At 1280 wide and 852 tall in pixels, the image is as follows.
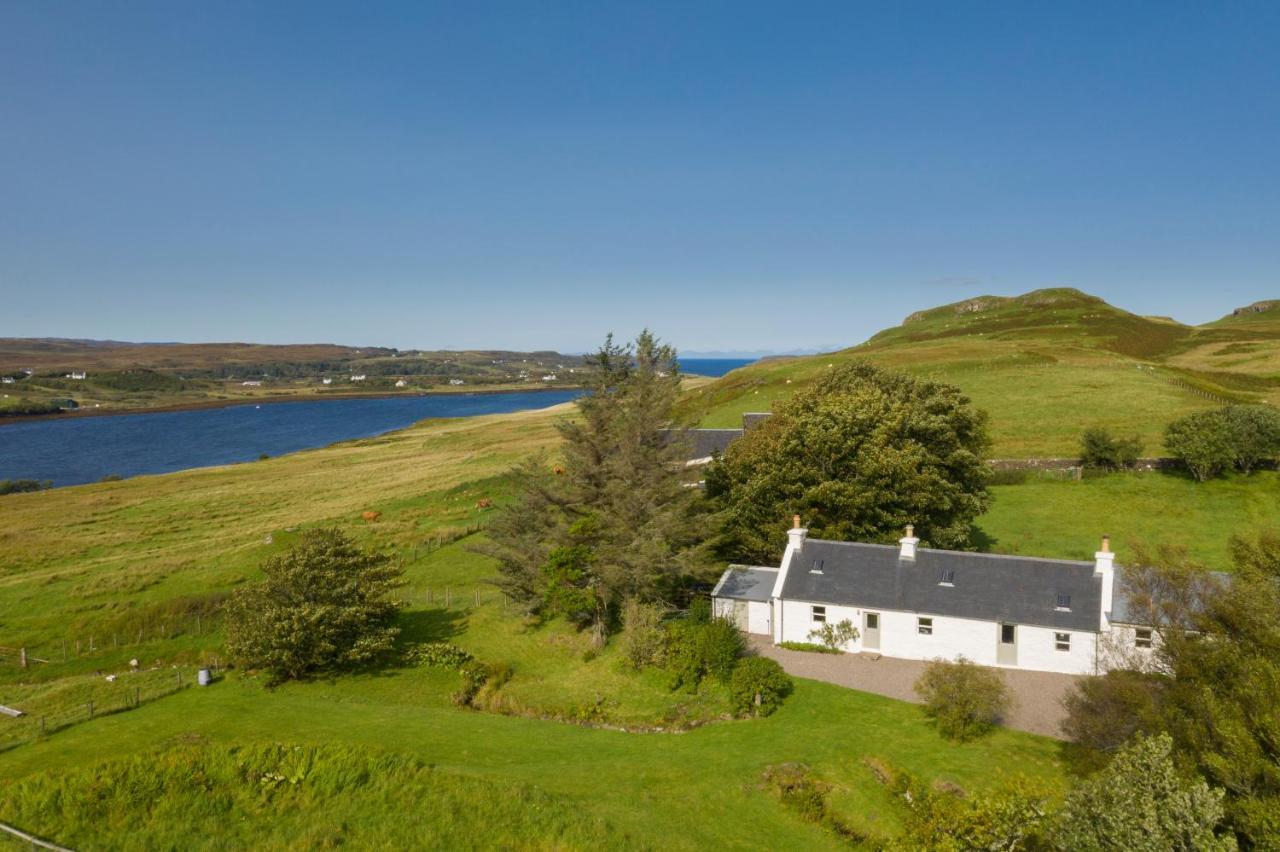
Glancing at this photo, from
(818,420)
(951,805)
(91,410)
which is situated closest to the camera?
(951,805)

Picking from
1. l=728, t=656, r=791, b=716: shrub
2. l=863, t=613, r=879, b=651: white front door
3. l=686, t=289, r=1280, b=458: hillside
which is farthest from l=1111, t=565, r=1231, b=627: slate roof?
l=686, t=289, r=1280, b=458: hillside

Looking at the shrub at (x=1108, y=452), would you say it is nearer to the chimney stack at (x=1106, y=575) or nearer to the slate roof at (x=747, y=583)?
the chimney stack at (x=1106, y=575)

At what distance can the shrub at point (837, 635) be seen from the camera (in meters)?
28.6

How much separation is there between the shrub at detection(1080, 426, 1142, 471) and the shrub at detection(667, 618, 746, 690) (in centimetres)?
3904

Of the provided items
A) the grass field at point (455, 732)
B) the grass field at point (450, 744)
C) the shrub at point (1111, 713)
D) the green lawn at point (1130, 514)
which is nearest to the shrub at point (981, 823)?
the grass field at point (455, 732)

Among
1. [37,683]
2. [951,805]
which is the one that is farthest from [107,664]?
[951,805]

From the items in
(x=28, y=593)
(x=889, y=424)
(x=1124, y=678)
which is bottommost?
(x=28, y=593)

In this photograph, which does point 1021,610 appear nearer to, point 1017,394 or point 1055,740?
point 1055,740

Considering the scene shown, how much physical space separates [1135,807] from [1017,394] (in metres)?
71.1

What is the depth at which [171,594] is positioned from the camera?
129ft

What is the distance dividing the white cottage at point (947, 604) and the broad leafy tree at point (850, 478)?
2679 millimetres

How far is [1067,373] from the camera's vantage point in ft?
263

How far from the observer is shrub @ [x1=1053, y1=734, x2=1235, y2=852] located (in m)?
10.9

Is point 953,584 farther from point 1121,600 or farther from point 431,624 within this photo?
point 431,624
